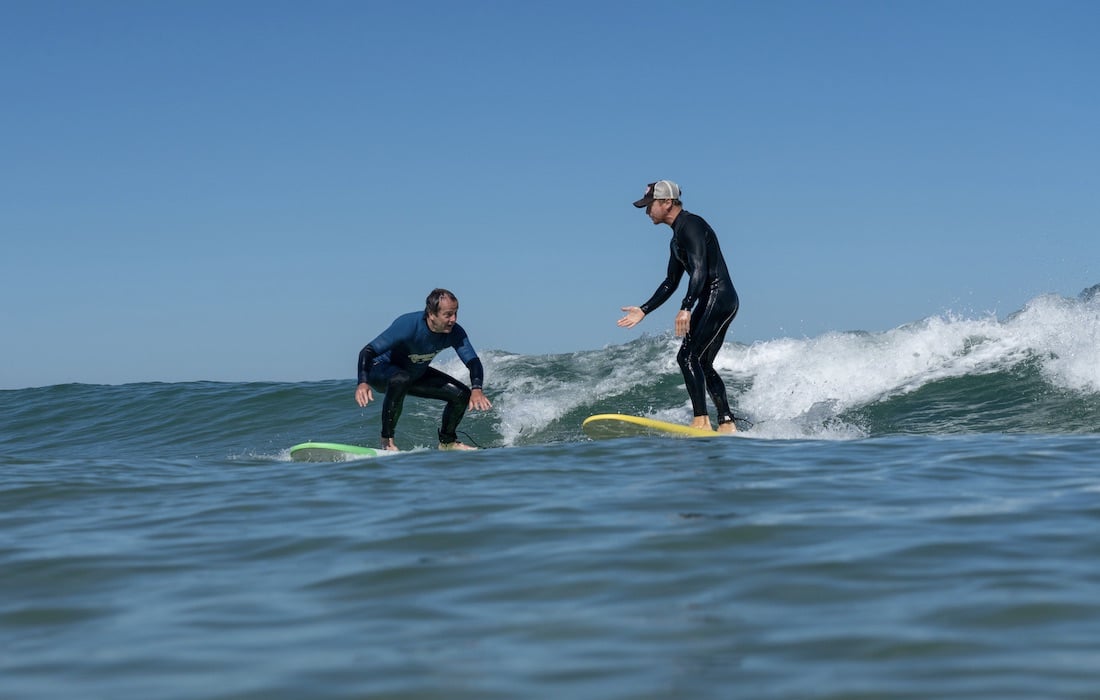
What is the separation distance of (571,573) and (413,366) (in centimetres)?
655

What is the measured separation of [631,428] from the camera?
9914 mm

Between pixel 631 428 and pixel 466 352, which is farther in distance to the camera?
pixel 466 352

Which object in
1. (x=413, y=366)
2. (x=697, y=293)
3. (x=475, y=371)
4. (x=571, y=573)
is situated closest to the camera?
(x=571, y=573)

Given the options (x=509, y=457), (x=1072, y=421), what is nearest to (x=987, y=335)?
(x=1072, y=421)

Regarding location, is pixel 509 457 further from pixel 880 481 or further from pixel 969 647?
pixel 969 647

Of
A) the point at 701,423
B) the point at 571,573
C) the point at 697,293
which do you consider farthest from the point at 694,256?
the point at 571,573

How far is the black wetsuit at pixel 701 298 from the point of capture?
9539 millimetres

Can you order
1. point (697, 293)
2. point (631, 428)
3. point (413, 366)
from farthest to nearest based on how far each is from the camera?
point (413, 366) < point (631, 428) < point (697, 293)

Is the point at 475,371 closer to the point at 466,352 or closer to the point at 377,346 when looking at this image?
the point at 466,352

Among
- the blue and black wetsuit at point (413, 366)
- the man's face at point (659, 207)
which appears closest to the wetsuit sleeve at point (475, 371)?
the blue and black wetsuit at point (413, 366)

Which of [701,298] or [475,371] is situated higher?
[701,298]

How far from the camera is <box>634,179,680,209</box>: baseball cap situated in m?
9.68

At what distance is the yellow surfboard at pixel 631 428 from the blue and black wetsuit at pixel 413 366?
47.6 inches

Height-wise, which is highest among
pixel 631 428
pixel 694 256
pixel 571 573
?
pixel 694 256
